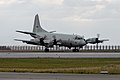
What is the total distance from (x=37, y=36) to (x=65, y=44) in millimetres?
7516

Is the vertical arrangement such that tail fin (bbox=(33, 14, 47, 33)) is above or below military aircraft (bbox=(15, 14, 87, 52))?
above

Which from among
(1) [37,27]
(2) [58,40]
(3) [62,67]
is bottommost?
Answer: (3) [62,67]

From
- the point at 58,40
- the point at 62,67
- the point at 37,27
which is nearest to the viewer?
the point at 62,67

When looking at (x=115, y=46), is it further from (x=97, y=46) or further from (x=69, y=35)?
(x=69, y=35)

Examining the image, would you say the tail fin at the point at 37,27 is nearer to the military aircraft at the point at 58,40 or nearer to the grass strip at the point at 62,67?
the military aircraft at the point at 58,40

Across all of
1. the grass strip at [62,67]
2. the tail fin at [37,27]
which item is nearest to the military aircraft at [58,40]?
the tail fin at [37,27]

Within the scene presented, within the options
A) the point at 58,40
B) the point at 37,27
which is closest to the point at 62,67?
the point at 58,40

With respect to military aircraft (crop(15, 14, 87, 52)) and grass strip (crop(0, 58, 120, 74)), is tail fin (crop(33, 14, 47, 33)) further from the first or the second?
grass strip (crop(0, 58, 120, 74))

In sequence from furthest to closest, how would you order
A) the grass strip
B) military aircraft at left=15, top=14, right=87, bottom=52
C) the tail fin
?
the tail fin
military aircraft at left=15, top=14, right=87, bottom=52
the grass strip

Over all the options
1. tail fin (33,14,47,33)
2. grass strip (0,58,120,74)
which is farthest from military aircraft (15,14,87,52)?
grass strip (0,58,120,74)

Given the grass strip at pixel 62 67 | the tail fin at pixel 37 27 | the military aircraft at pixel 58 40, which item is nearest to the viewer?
the grass strip at pixel 62 67

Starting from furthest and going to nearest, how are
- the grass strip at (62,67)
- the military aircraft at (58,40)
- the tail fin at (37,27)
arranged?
the tail fin at (37,27), the military aircraft at (58,40), the grass strip at (62,67)

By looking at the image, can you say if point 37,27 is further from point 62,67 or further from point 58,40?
point 62,67

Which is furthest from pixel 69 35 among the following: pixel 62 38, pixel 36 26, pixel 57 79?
pixel 57 79
